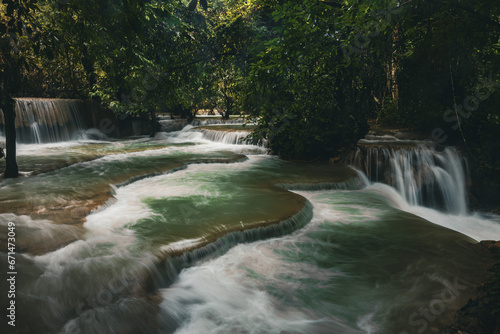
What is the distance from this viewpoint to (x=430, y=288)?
13.7ft

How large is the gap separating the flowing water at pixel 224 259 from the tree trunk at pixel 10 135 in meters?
0.50

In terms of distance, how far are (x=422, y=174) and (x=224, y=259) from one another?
29.7ft

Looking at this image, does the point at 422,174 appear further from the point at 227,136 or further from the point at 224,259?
the point at 227,136

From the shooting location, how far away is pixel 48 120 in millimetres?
17062

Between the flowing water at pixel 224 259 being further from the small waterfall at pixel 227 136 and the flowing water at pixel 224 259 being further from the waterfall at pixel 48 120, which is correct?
the small waterfall at pixel 227 136

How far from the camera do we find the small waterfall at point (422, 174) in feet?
35.9

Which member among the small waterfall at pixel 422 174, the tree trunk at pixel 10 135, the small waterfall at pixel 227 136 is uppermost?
the tree trunk at pixel 10 135

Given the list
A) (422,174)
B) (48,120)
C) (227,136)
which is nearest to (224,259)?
(422,174)

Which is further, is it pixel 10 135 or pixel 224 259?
pixel 10 135

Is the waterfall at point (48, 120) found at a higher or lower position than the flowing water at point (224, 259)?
higher

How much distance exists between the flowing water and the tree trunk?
1.65ft

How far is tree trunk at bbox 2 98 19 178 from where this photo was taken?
6736mm

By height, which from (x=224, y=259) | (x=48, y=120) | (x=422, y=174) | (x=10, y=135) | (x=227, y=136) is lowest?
(x=422, y=174)

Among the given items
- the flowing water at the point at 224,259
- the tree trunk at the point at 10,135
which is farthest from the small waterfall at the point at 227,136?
the tree trunk at the point at 10,135
